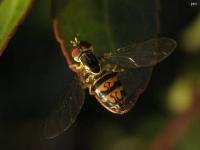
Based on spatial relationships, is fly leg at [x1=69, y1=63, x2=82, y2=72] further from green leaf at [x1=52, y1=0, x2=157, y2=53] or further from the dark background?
the dark background

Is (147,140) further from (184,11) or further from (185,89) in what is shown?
(184,11)

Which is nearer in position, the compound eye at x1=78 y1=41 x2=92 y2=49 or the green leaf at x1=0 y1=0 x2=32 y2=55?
the green leaf at x1=0 y1=0 x2=32 y2=55

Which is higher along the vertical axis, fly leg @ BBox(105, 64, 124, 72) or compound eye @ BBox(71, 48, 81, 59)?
compound eye @ BBox(71, 48, 81, 59)

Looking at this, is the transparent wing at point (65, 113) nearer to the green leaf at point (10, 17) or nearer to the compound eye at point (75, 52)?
the compound eye at point (75, 52)

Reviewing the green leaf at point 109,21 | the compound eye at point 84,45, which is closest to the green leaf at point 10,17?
the green leaf at point 109,21

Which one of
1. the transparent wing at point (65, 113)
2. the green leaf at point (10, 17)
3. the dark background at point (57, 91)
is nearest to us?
the green leaf at point (10, 17)

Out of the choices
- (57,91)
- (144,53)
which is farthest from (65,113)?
(57,91)

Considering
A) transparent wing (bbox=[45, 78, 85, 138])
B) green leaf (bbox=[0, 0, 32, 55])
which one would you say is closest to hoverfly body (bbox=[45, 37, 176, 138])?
transparent wing (bbox=[45, 78, 85, 138])
